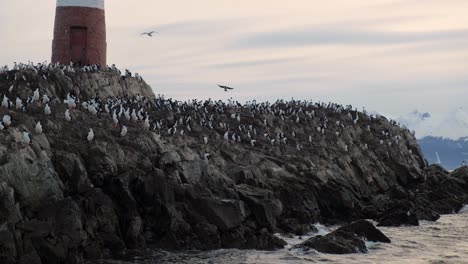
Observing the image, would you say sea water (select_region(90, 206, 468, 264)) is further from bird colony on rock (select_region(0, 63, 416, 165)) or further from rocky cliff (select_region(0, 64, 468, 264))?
bird colony on rock (select_region(0, 63, 416, 165))

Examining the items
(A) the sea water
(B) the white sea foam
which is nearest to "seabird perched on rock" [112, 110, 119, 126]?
(A) the sea water

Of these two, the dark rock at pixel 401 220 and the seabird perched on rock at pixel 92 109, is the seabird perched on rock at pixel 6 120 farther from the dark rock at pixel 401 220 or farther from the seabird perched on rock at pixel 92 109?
the dark rock at pixel 401 220

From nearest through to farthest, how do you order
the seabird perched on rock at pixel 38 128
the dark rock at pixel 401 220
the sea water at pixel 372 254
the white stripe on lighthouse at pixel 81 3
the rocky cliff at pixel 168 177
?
the rocky cliff at pixel 168 177 < the sea water at pixel 372 254 < the seabird perched on rock at pixel 38 128 < the dark rock at pixel 401 220 < the white stripe on lighthouse at pixel 81 3

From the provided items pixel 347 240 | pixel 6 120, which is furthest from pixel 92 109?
pixel 347 240

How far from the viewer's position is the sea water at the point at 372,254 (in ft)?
98.4

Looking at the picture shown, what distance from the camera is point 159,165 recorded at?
3562 cm

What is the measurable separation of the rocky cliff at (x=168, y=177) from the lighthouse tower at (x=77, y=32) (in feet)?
13.3

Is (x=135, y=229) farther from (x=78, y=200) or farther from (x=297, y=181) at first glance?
(x=297, y=181)

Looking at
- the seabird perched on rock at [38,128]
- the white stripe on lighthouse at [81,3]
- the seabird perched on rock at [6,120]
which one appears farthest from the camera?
the white stripe on lighthouse at [81,3]

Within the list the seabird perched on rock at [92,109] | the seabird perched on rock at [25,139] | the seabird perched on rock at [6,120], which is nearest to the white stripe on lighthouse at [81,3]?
the seabird perched on rock at [92,109]

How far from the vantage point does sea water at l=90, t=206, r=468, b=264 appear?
29984 mm

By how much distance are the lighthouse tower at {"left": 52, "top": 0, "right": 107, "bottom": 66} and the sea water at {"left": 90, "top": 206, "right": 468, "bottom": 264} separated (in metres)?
28.1

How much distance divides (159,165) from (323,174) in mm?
14353

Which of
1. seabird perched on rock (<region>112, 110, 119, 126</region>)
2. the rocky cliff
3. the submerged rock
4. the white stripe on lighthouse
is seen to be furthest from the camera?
the white stripe on lighthouse
